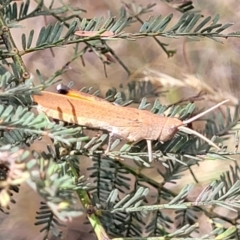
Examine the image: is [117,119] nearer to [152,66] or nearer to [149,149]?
[149,149]

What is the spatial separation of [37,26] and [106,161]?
1285mm

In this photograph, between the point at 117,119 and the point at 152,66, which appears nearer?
the point at 117,119

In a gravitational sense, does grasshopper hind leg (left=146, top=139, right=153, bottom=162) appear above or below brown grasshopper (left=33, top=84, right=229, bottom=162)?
below

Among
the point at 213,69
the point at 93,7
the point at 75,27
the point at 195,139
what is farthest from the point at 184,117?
the point at 93,7

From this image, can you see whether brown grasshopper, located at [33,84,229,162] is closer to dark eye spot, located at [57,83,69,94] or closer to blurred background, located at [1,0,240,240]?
dark eye spot, located at [57,83,69,94]

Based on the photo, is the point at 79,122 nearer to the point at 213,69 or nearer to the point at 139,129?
the point at 139,129

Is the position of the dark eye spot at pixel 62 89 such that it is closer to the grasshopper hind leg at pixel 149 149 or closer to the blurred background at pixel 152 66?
the grasshopper hind leg at pixel 149 149

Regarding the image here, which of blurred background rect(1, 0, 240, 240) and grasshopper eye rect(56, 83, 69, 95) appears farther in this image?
blurred background rect(1, 0, 240, 240)

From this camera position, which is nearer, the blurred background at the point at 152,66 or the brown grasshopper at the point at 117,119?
the brown grasshopper at the point at 117,119

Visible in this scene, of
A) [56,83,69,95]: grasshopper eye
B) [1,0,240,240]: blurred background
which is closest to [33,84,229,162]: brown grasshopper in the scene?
[56,83,69,95]: grasshopper eye

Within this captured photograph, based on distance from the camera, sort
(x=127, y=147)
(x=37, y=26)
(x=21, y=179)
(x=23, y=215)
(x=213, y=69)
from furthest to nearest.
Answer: (x=37, y=26) < (x=213, y=69) < (x=23, y=215) < (x=127, y=147) < (x=21, y=179)

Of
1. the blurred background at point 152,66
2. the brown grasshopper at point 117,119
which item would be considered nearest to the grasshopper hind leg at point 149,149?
the brown grasshopper at point 117,119

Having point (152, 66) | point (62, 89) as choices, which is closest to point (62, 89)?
point (62, 89)

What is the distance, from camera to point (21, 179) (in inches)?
9.8
